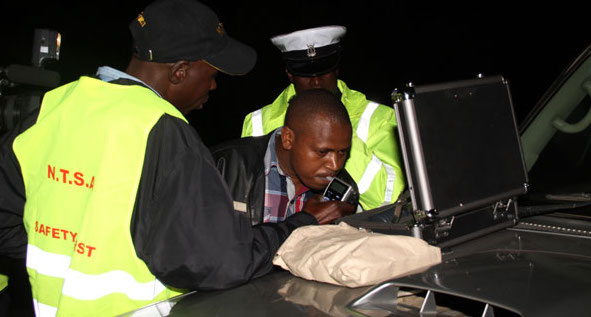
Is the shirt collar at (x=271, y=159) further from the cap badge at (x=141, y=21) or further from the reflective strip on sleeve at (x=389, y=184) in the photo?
the cap badge at (x=141, y=21)

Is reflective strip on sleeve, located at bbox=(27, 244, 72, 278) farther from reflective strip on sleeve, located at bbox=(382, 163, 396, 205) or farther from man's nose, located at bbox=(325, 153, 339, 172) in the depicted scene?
reflective strip on sleeve, located at bbox=(382, 163, 396, 205)

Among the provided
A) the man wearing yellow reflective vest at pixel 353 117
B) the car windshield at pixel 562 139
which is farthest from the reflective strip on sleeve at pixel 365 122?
the car windshield at pixel 562 139

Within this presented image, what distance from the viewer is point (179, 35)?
6.47 feet

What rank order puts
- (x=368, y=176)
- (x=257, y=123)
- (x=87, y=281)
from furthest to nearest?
(x=257, y=123), (x=368, y=176), (x=87, y=281)

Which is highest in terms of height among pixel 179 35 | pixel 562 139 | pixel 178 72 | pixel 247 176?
pixel 179 35

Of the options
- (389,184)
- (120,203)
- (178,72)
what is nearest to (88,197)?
(120,203)

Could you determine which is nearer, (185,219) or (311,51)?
(185,219)

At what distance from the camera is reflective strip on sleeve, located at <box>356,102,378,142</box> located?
332cm

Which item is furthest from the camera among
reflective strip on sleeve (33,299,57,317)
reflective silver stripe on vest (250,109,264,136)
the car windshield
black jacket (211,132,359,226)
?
reflective silver stripe on vest (250,109,264,136)

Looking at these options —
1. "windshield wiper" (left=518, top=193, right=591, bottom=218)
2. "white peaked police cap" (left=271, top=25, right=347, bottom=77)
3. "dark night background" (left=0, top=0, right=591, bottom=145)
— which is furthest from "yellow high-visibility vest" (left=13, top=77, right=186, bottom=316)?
"dark night background" (left=0, top=0, right=591, bottom=145)

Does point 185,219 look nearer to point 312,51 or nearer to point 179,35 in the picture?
point 179,35

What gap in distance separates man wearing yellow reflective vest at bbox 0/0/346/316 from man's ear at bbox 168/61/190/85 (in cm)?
3

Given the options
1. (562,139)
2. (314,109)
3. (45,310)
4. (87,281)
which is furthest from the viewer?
(314,109)

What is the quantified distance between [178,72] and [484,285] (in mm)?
1172
